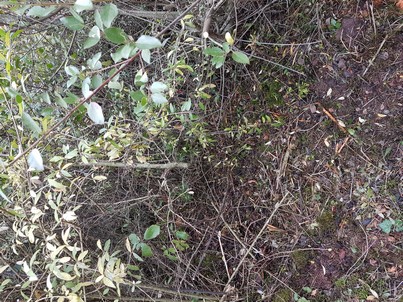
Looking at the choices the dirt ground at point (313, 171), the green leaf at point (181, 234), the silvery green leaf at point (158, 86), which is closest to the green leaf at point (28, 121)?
the silvery green leaf at point (158, 86)

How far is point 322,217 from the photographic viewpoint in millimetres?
2229

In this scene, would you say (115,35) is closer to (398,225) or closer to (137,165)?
(137,165)

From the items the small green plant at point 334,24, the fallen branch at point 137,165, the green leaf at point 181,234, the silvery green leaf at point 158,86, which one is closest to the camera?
the silvery green leaf at point 158,86

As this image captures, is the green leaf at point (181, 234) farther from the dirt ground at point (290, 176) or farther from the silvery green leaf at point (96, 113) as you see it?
the silvery green leaf at point (96, 113)

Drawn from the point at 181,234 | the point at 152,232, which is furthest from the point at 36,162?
the point at 181,234

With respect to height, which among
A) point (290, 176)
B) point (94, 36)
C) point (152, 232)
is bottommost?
point (290, 176)

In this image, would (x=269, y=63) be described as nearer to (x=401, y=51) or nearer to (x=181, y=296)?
(x=401, y=51)

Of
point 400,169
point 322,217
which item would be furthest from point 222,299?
point 400,169

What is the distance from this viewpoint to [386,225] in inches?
81.6

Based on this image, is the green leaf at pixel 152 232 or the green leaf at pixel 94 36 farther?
the green leaf at pixel 152 232

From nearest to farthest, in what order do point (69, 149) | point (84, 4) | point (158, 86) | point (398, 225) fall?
1. point (84, 4)
2. point (158, 86)
3. point (398, 225)
4. point (69, 149)

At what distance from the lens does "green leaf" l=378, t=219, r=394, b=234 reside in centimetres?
206

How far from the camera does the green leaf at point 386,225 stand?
2064mm

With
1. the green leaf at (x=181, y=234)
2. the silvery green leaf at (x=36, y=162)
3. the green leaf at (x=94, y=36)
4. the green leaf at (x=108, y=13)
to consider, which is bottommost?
the green leaf at (x=181, y=234)
